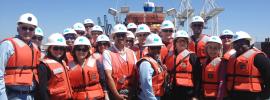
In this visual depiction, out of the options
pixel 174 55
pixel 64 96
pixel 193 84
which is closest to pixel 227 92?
pixel 193 84

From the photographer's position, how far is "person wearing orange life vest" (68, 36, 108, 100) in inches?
260

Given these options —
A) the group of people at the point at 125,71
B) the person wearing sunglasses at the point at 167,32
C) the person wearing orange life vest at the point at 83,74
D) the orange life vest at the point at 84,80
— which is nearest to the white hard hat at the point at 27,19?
the group of people at the point at 125,71

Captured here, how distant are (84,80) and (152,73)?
1.17m

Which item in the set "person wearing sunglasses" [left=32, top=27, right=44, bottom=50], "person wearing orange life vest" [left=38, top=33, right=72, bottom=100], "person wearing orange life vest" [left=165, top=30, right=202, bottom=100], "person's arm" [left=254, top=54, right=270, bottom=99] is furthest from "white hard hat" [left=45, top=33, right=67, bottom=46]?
"person's arm" [left=254, top=54, right=270, bottom=99]

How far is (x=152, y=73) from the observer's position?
6719mm

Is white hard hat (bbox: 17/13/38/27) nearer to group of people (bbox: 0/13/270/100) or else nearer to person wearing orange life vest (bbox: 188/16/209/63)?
group of people (bbox: 0/13/270/100)

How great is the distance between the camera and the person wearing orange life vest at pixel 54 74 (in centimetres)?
615

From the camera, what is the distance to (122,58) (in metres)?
7.00

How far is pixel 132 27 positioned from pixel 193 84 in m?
3.56

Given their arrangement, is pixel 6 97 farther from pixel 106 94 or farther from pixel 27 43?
pixel 106 94

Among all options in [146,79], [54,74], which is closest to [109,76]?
[146,79]

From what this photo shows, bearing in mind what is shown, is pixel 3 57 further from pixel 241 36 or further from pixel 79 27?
pixel 79 27

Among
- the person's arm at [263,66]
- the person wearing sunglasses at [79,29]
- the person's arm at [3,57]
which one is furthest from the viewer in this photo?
the person wearing sunglasses at [79,29]

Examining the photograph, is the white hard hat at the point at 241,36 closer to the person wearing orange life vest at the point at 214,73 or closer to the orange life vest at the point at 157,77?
the person wearing orange life vest at the point at 214,73
